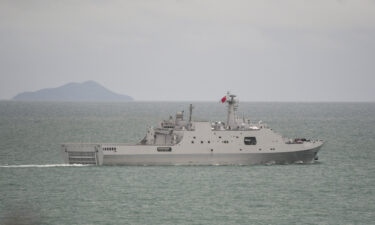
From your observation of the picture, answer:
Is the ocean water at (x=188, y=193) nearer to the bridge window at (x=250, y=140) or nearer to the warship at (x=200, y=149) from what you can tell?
the warship at (x=200, y=149)

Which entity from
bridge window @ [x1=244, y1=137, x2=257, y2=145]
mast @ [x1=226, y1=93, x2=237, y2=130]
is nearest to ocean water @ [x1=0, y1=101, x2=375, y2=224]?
bridge window @ [x1=244, y1=137, x2=257, y2=145]

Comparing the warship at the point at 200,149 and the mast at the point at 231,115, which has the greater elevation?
the mast at the point at 231,115

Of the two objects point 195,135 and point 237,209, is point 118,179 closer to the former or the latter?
point 195,135

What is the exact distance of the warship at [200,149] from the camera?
51750mm

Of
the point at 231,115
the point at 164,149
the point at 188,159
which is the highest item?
the point at 231,115

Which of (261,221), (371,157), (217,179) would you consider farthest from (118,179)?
(371,157)

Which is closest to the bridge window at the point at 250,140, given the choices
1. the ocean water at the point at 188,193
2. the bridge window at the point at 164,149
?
the ocean water at the point at 188,193

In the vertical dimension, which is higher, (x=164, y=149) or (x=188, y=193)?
(x=164, y=149)

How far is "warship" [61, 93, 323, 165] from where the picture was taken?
51.8 meters

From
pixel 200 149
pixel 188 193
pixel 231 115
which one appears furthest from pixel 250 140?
pixel 188 193

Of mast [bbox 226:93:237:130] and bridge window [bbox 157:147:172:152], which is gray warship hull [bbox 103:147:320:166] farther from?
mast [bbox 226:93:237:130]

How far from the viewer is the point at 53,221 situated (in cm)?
3528

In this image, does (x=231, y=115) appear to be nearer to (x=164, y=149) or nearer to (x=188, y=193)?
(x=164, y=149)

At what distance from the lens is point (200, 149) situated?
51750 mm
